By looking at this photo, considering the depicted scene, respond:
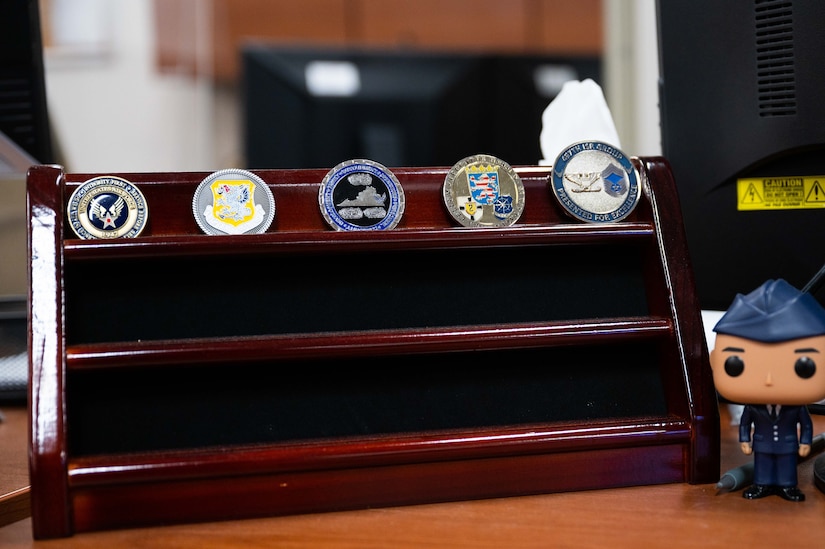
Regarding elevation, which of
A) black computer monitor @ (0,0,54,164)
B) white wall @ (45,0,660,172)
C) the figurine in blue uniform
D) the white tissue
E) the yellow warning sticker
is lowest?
the figurine in blue uniform

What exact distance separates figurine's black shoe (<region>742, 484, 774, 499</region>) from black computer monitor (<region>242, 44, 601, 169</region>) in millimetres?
1336

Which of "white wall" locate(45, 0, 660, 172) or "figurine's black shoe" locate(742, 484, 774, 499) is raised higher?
"white wall" locate(45, 0, 660, 172)

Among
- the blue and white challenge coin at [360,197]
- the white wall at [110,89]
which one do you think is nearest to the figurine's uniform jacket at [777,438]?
the blue and white challenge coin at [360,197]

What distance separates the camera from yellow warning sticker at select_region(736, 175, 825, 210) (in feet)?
2.75

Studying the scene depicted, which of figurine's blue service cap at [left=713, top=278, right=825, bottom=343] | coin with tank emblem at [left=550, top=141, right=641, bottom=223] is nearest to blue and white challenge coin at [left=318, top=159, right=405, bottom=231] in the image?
coin with tank emblem at [left=550, top=141, right=641, bottom=223]

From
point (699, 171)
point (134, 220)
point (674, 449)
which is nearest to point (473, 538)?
point (674, 449)

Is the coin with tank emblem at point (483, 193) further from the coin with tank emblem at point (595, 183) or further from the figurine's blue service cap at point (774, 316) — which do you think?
the figurine's blue service cap at point (774, 316)

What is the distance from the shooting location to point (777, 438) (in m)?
0.62

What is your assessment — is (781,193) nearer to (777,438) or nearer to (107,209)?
(777,438)

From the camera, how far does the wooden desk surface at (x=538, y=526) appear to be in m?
0.56

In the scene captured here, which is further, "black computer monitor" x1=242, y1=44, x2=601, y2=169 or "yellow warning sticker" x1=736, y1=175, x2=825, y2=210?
"black computer monitor" x1=242, y1=44, x2=601, y2=169

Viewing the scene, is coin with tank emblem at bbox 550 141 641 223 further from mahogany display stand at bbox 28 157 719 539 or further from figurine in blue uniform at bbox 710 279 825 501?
figurine in blue uniform at bbox 710 279 825 501

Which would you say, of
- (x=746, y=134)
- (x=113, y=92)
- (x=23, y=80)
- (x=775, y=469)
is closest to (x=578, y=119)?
(x=746, y=134)

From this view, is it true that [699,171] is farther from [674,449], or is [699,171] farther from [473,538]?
[473,538]
